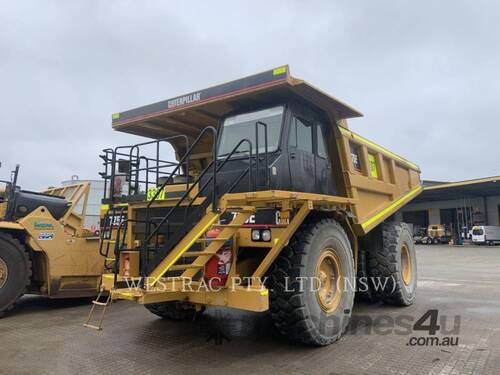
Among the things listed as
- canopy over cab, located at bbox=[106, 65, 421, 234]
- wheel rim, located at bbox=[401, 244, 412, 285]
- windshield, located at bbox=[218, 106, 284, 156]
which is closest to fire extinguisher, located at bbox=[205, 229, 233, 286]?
canopy over cab, located at bbox=[106, 65, 421, 234]

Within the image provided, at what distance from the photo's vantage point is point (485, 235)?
32125 millimetres

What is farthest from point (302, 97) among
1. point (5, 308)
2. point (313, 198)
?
point (5, 308)

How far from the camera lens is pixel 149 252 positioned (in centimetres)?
464

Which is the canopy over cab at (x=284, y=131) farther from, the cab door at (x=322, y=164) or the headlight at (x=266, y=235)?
the headlight at (x=266, y=235)

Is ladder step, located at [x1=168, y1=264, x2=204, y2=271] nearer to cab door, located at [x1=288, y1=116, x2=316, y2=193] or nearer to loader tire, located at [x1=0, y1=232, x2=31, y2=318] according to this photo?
cab door, located at [x1=288, y1=116, x2=316, y2=193]

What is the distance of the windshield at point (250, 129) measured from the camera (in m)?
5.02

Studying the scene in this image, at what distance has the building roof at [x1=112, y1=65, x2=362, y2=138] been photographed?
4793 millimetres

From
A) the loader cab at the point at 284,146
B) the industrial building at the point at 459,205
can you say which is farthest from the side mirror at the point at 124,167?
the industrial building at the point at 459,205

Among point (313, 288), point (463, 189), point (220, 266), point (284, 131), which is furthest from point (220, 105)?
point (463, 189)

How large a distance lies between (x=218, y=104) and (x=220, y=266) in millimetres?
2014

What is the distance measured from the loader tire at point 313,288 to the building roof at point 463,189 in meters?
28.3

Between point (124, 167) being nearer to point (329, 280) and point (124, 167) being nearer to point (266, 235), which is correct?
point (266, 235)

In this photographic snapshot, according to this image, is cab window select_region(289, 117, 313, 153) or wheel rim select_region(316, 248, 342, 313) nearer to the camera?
wheel rim select_region(316, 248, 342, 313)

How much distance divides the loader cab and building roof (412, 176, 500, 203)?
28.0 m
